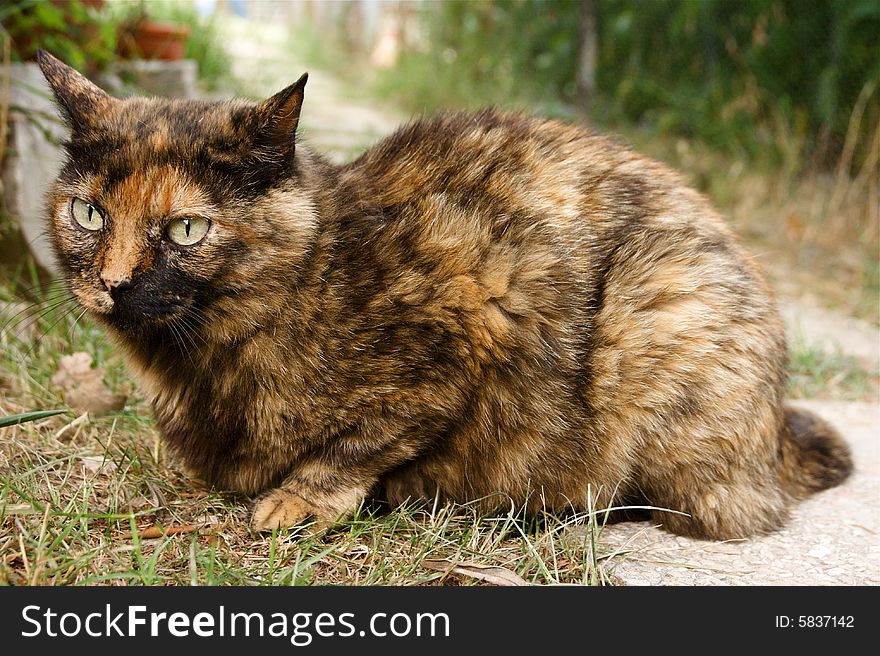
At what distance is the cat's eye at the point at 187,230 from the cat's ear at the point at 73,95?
38 centimetres

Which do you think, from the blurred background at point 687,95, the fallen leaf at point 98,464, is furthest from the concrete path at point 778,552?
the fallen leaf at point 98,464

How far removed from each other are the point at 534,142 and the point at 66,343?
Result: 191cm

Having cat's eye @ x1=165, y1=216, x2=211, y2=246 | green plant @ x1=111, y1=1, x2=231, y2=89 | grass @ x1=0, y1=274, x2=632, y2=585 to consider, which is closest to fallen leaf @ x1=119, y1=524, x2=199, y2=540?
grass @ x1=0, y1=274, x2=632, y2=585

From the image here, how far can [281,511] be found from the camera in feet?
7.64

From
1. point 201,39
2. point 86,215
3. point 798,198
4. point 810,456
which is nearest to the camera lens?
point 86,215

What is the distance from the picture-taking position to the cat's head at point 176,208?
2.06 metres

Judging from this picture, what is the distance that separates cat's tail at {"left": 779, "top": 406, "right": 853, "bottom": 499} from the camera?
2.73m

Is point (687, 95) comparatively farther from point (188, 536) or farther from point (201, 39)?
point (188, 536)

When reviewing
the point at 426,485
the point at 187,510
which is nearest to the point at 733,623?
the point at 426,485

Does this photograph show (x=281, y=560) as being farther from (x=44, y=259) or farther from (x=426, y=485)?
(x=44, y=259)

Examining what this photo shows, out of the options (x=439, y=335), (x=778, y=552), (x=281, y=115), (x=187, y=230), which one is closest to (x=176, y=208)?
(x=187, y=230)

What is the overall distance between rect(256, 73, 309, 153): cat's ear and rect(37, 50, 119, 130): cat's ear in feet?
1.49

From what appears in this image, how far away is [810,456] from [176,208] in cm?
211

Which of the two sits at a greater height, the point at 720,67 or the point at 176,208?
the point at 176,208
